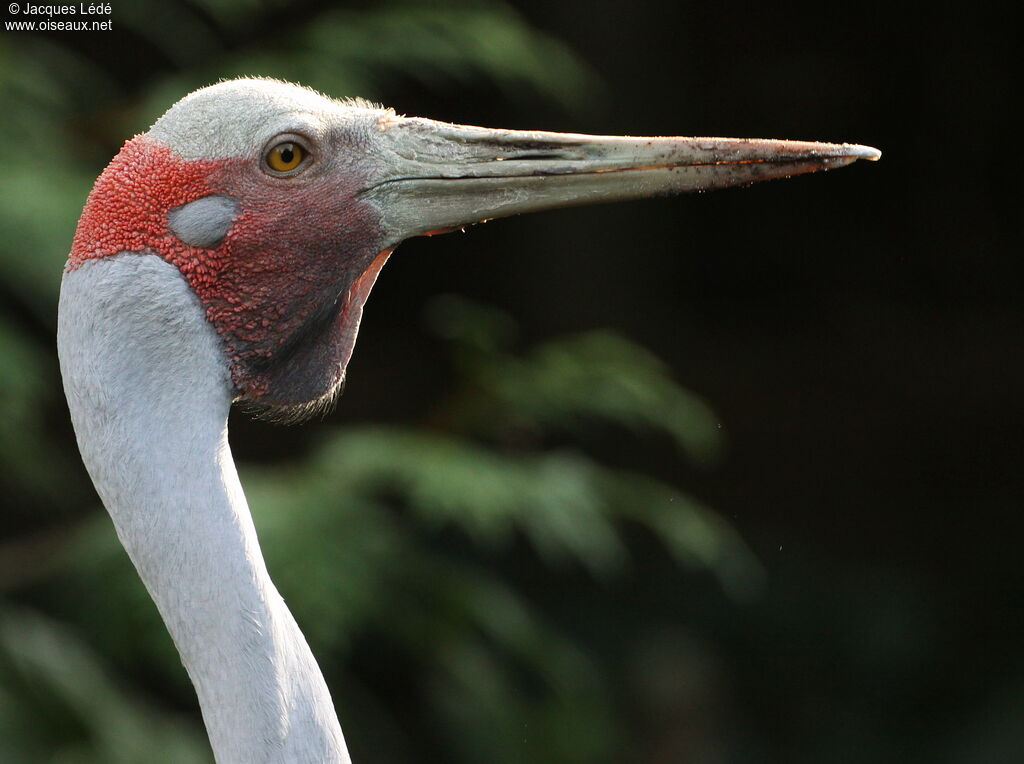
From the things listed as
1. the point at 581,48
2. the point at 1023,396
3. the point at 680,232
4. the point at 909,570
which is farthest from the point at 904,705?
the point at 581,48

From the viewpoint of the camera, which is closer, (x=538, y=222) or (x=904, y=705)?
(x=904, y=705)

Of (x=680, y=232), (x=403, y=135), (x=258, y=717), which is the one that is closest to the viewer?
(x=258, y=717)

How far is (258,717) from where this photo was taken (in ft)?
6.69

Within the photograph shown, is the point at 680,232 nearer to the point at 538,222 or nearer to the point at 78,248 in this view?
the point at 538,222

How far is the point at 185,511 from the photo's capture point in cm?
207

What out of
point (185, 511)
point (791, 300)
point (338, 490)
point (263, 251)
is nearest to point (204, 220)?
point (263, 251)

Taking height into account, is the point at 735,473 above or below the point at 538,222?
below

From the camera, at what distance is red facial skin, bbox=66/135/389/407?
2176 millimetres

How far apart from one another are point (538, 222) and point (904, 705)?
10.0ft

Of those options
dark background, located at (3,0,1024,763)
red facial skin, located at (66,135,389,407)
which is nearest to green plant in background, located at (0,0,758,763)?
red facial skin, located at (66,135,389,407)

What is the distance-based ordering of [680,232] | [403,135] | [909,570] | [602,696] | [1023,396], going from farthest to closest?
1. [680,232]
2. [1023,396]
3. [909,570]
4. [602,696]
5. [403,135]

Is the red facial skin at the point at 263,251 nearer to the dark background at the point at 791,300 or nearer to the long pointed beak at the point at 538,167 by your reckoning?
the long pointed beak at the point at 538,167

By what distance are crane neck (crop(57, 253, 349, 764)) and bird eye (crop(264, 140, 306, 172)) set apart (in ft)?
0.84

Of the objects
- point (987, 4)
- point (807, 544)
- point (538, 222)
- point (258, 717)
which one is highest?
point (987, 4)
